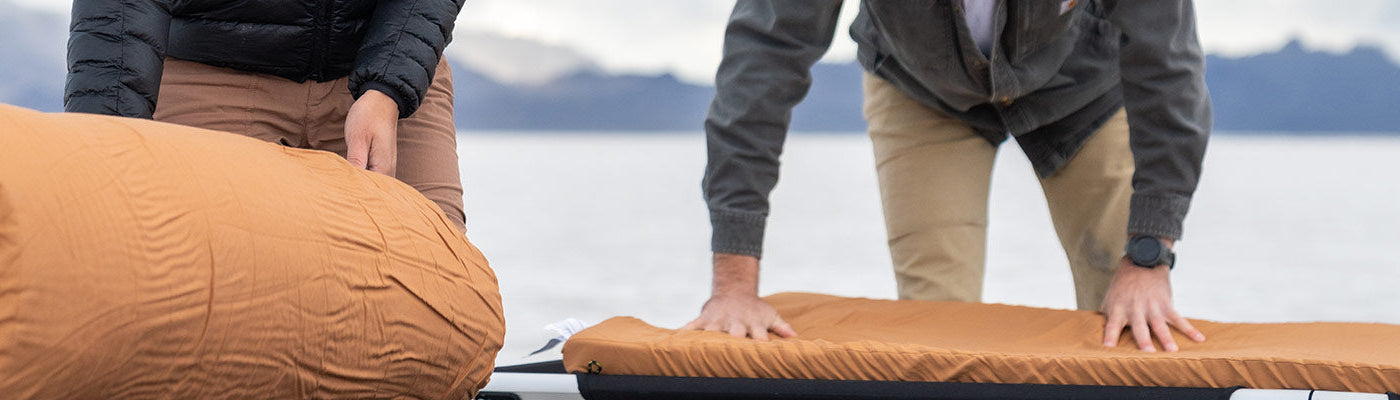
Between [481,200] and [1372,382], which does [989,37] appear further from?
[481,200]

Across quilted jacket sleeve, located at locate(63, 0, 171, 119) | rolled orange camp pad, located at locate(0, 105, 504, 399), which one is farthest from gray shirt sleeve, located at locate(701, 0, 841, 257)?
quilted jacket sleeve, located at locate(63, 0, 171, 119)

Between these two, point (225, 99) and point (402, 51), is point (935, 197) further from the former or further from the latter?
point (225, 99)

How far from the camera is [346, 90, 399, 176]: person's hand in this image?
1258 millimetres

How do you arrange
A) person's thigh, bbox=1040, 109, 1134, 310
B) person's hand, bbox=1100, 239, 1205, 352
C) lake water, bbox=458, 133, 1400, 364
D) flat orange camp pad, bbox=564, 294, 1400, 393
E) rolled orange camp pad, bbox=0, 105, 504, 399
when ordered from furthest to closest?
lake water, bbox=458, 133, 1400, 364
person's thigh, bbox=1040, 109, 1134, 310
person's hand, bbox=1100, 239, 1205, 352
flat orange camp pad, bbox=564, 294, 1400, 393
rolled orange camp pad, bbox=0, 105, 504, 399

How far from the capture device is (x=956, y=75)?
1804 millimetres

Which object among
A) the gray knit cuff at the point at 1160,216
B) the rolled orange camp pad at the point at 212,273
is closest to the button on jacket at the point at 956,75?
the gray knit cuff at the point at 1160,216

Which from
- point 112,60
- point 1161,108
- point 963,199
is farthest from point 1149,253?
point 112,60

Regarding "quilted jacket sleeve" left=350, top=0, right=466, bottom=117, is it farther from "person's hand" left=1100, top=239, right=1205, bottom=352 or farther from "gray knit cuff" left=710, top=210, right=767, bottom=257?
"person's hand" left=1100, top=239, right=1205, bottom=352

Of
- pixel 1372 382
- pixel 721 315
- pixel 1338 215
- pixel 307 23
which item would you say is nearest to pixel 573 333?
pixel 721 315

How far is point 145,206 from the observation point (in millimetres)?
771

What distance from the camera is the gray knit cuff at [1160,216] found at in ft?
5.16

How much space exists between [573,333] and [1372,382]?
2.88ft

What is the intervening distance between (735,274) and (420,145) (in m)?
0.44

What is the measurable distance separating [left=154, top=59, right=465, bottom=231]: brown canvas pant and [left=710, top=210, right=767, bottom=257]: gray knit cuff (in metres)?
0.35
